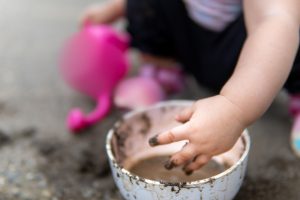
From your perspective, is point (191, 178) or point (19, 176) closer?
point (191, 178)

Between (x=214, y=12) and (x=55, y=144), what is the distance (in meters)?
0.45

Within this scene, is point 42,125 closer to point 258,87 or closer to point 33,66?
point 33,66

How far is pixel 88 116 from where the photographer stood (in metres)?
1.20

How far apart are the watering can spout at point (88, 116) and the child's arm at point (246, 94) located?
1.35 ft

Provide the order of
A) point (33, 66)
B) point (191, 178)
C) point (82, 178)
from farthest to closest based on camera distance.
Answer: point (33, 66), point (82, 178), point (191, 178)

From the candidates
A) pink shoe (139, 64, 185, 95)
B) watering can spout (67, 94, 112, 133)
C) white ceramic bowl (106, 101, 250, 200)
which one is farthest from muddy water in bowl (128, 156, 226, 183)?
pink shoe (139, 64, 185, 95)

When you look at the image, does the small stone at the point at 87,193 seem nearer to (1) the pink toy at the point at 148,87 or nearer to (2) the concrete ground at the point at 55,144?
(2) the concrete ground at the point at 55,144

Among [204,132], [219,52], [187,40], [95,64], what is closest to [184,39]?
[187,40]

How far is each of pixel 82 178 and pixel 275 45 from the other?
0.46 m

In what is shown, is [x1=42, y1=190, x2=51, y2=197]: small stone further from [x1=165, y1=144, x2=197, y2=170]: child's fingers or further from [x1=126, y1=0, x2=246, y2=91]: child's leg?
[x1=126, y1=0, x2=246, y2=91]: child's leg

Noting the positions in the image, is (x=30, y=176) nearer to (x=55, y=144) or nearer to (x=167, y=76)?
(x=55, y=144)

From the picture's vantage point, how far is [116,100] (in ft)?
4.01

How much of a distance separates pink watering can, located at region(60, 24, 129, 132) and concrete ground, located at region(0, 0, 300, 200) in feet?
0.14

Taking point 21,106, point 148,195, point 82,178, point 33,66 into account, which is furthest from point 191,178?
point 33,66
